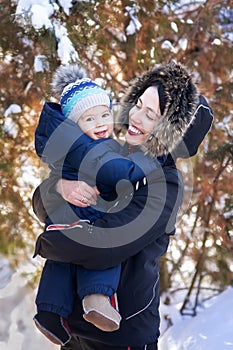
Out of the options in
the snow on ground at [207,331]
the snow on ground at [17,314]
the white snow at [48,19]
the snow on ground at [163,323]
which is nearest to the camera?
the white snow at [48,19]

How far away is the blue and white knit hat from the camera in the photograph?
2154mm

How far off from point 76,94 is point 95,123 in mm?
160

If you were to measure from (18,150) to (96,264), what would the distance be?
228cm

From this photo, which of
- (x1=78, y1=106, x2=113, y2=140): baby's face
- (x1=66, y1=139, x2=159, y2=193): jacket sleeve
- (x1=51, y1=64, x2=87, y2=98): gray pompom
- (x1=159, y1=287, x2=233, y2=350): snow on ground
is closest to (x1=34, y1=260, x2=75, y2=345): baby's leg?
(x1=66, y1=139, x2=159, y2=193): jacket sleeve

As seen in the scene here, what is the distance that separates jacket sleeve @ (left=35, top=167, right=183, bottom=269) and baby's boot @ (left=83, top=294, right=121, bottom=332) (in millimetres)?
124

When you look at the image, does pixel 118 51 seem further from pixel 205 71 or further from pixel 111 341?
pixel 111 341

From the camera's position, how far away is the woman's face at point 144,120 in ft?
6.94

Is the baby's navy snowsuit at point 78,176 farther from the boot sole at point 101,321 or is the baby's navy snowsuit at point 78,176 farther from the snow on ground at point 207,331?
the snow on ground at point 207,331

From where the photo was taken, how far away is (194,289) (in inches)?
195

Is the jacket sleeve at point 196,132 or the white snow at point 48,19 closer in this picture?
the jacket sleeve at point 196,132

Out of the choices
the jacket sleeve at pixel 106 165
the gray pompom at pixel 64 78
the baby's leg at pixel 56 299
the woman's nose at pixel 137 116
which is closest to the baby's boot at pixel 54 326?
the baby's leg at pixel 56 299

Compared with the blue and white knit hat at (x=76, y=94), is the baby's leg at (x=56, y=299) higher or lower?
lower

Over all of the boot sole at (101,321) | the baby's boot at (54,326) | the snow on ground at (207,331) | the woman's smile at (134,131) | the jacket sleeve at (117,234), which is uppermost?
the woman's smile at (134,131)

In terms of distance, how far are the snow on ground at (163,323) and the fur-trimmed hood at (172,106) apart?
5.28 ft
